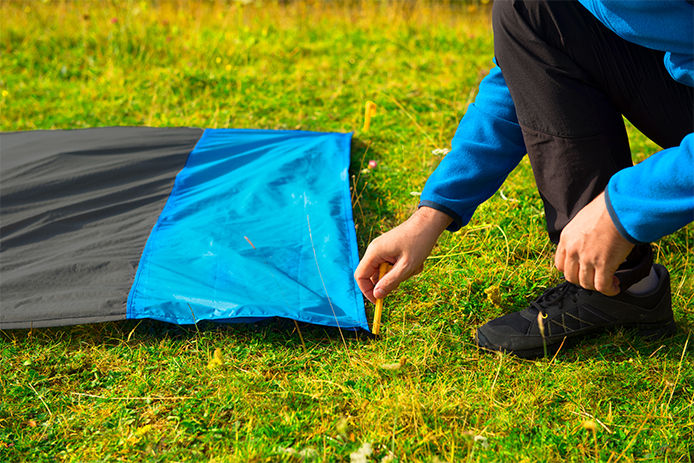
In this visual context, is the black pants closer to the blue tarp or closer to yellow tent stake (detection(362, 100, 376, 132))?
the blue tarp

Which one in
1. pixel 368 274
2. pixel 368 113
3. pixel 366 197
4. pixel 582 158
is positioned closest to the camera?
pixel 582 158

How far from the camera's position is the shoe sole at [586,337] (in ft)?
4.70

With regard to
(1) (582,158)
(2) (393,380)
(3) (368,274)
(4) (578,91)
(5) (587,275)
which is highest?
(4) (578,91)

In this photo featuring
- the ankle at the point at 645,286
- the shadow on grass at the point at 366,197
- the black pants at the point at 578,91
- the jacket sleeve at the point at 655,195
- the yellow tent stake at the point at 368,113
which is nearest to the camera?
the jacket sleeve at the point at 655,195

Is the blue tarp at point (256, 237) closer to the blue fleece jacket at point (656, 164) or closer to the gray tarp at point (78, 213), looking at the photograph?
the gray tarp at point (78, 213)

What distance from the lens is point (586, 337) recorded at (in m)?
1.48

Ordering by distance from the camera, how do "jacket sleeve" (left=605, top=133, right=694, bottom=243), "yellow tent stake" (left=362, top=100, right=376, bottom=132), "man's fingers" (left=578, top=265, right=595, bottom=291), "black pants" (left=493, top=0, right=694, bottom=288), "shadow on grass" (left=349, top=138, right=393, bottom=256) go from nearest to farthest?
1. "jacket sleeve" (left=605, top=133, right=694, bottom=243)
2. "man's fingers" (left=578, top=265, right=595, bottom=291)
3. "black pants" (left=493, top=0, right=694, bottom=288)
4. "shadow on grass" (left=349, top=138, right=393, bottom=256)
5. "yellow tent stake" (left=362, top=100, right=376, bottom=132)

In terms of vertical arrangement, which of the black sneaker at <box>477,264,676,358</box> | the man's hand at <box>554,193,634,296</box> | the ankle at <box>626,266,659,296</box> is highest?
the man's hand at <box>554,193,634,296</box>

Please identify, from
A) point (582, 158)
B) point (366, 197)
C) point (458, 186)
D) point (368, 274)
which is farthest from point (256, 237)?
point (582, 158)

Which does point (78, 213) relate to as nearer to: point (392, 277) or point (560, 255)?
point (392, 277)

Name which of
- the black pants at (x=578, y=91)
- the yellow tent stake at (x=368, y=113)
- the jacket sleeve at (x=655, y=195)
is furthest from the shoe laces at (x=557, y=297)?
the yellow tent stake at (x=368, y=113)

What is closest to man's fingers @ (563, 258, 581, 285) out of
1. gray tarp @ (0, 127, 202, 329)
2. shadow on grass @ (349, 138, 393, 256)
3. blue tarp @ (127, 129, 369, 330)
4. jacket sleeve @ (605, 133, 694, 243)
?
jacket sleeve @ (605, 133, 694, 243)

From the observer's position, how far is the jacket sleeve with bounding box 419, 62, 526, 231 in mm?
1303

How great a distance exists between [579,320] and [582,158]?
0.44 m
